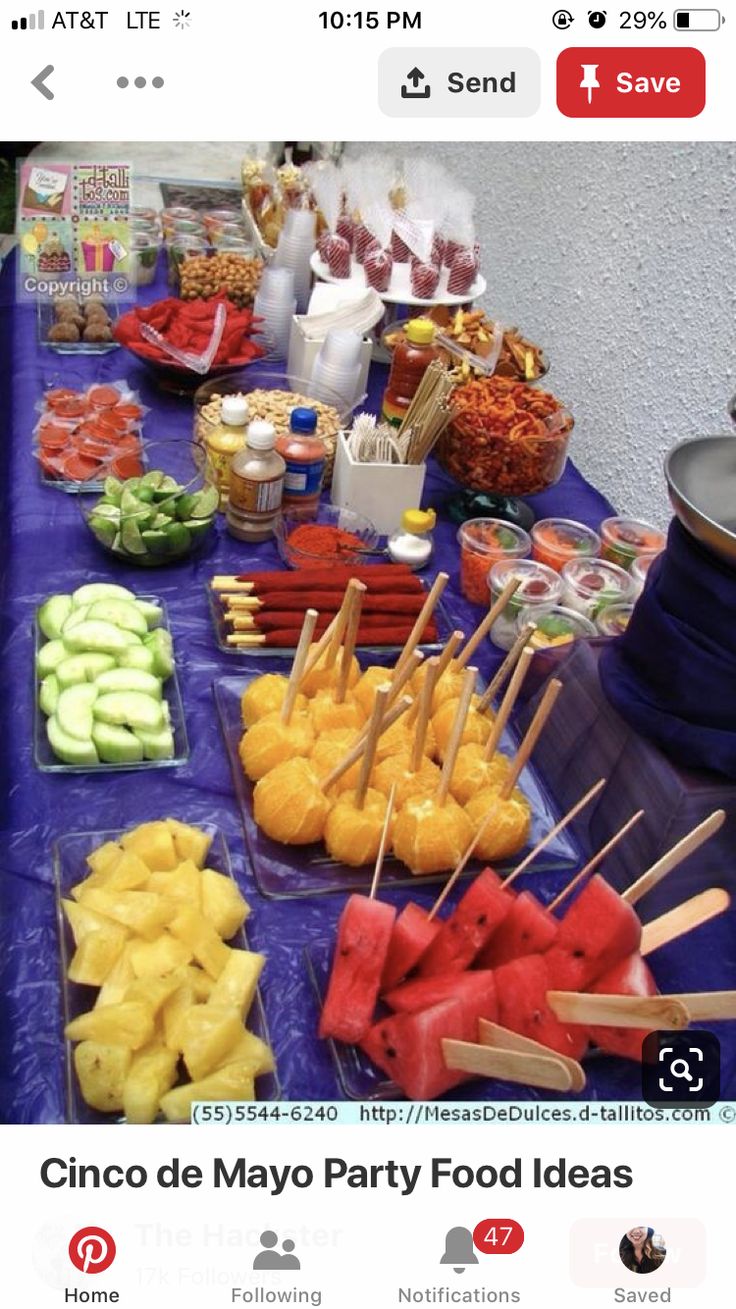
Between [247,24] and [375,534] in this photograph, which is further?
[375,534]

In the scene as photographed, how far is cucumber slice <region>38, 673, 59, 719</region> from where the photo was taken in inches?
50.7

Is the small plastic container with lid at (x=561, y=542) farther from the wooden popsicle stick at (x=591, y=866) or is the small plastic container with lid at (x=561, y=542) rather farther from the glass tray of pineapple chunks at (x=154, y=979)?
the glass tray of pineapple chunks at (x=154, y=979)

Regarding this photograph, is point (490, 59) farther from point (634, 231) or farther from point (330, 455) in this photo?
point (634, 231)

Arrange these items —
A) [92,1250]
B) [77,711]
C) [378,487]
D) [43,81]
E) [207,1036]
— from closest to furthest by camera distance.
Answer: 1. [92,1250]
2. [207,1036]
3. [43,81]
4. [77,711]
5. [378,487]

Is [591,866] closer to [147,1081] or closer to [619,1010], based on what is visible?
[619,1010]

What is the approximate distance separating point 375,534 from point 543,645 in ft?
1.56

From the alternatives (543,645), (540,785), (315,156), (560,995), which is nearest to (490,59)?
(543,645)

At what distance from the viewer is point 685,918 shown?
0.98 m

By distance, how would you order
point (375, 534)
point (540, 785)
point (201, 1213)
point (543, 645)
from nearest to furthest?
point (201, 1213) → point (540, 785) → point (543, 645) → point (375, 534)

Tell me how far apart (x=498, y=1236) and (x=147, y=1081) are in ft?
1.08

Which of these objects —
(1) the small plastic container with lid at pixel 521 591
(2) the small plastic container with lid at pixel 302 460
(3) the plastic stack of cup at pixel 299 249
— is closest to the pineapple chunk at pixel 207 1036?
(1) the small plastic container with lid at pixel 521 591

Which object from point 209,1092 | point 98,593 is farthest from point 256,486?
point 209,1092

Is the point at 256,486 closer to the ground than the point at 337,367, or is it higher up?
closer to the ground

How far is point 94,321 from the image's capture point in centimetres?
228
